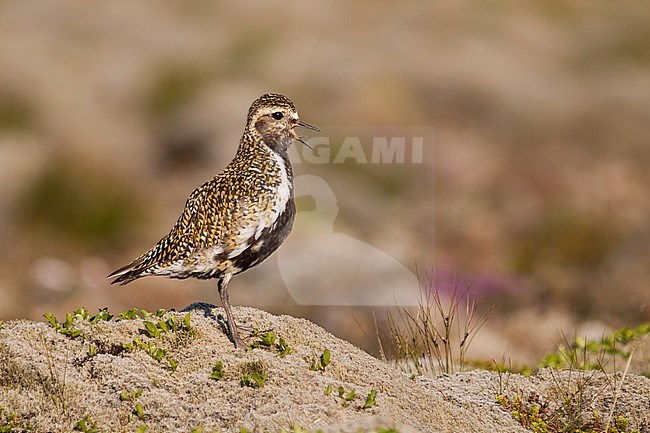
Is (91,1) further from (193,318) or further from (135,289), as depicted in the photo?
(193,318)

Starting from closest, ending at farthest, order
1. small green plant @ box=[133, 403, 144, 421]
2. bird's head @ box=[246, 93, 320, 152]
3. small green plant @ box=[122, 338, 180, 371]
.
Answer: small green plant @ box=[133, 403, 144, 421], small green plant @ box=[122, 338, 180, 371], bird's head @ box=[246, 93, 320, 152]

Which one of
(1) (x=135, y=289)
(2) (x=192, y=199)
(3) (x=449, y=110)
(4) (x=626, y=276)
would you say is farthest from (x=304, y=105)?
(2) (x=192, y=199)

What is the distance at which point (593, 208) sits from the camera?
2156cm

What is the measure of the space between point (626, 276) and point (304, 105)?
16108 mm

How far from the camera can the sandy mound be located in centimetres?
624

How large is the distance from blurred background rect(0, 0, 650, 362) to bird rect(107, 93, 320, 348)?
374 cm

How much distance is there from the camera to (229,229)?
7.24 m

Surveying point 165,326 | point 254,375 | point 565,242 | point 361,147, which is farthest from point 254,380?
point 361,147

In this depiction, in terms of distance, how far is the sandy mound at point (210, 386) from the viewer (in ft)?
20.5

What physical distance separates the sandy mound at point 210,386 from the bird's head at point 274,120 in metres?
1.46

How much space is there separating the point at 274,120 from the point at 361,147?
64.4ft

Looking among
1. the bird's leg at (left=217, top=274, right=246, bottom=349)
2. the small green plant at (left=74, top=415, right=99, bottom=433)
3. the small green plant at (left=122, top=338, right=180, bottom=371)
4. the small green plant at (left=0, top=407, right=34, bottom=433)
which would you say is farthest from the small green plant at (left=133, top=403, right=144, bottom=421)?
the bird's leg at (left=217, top=274, right=246, bottom=349)

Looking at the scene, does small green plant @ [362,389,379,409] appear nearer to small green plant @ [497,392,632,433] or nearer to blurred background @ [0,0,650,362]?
small green plant @ [497,392,632,433]

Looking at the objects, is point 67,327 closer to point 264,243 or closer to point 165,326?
point 165,326
